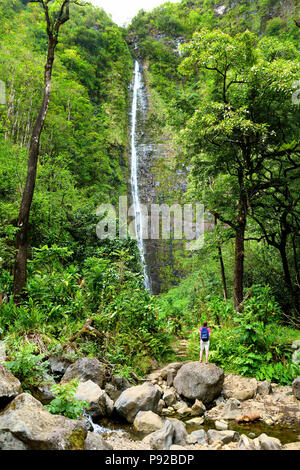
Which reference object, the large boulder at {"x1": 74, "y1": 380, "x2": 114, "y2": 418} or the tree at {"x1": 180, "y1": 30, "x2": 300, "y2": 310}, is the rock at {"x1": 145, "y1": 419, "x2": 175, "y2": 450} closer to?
the large boulder at {"x1": 74, "y1": 380, "x2": 114, "y2": 418}

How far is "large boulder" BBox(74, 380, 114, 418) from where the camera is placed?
4500 millimetres

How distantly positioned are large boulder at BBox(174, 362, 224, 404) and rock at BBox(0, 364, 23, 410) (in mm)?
3342

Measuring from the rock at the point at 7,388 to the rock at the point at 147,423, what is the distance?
1.93 m

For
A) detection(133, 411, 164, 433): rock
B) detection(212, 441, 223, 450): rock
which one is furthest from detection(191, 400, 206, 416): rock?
detection(212, 441, 223, 450): rock

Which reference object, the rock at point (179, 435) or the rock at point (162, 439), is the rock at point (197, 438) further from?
the rock at point (162, 439)

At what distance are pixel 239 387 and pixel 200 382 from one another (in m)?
0.91

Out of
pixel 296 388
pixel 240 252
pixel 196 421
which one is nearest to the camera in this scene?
pixel 196 421

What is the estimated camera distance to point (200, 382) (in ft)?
18.0

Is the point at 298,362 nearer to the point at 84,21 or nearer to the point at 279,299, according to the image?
the point at 279,299

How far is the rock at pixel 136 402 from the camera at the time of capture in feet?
15.1

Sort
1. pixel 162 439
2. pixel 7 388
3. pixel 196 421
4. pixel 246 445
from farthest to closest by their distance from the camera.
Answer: pixel 196 421
pixel 162 439
pixel 246 445
pixel 7 388

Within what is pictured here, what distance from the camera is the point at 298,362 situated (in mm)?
5836

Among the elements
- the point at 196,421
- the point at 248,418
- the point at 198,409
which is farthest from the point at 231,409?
the point at 196,421

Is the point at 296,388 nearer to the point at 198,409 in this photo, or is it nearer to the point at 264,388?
the point at 264,388
